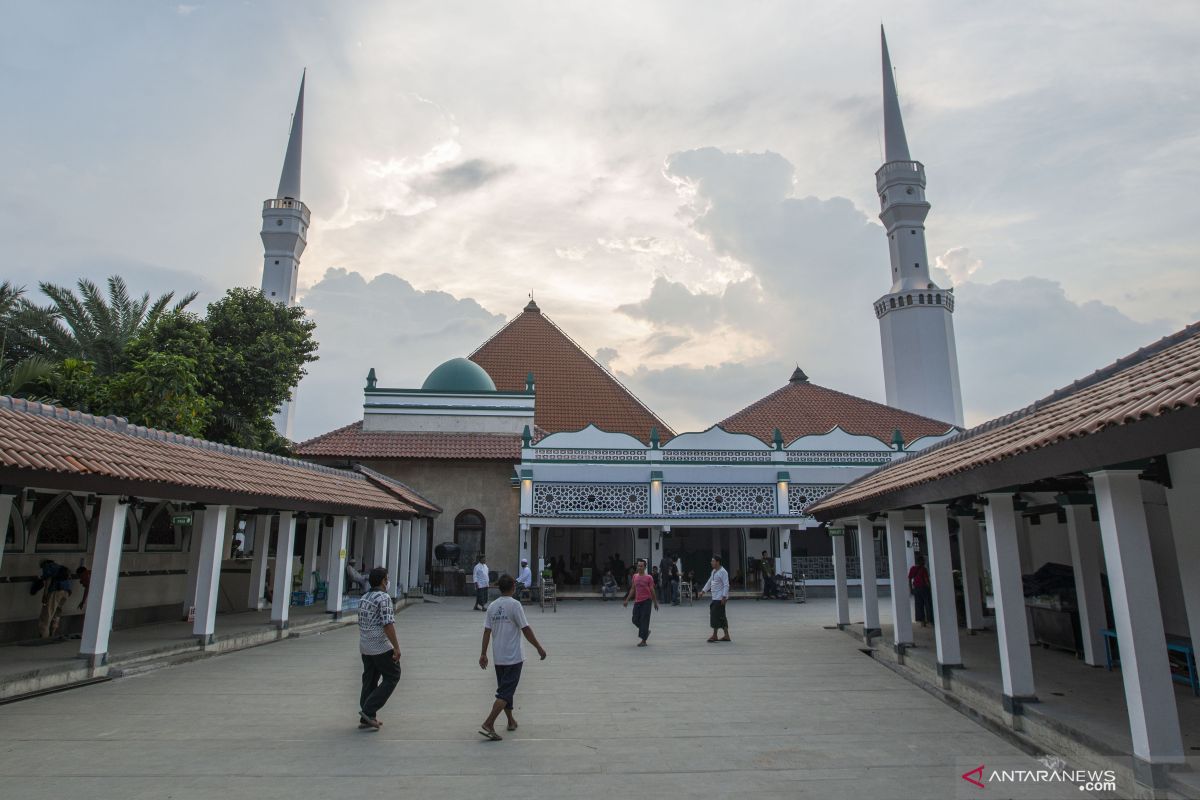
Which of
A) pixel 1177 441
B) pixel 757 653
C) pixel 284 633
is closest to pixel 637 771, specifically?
pixel 1177 441

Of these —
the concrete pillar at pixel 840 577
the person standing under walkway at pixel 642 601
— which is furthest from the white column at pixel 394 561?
the concrete pillar at pixel 840 577

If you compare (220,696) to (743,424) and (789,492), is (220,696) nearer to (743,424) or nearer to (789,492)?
(789,492)

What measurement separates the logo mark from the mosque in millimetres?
14804

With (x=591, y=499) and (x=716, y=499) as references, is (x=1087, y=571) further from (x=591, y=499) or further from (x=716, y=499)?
(x=591, y=499)

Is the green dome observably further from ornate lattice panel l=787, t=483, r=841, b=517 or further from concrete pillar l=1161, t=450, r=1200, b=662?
concrete pillar l=1161, t=450, r=1200, b=662

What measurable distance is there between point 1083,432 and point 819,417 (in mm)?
24081

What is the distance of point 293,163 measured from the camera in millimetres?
35375

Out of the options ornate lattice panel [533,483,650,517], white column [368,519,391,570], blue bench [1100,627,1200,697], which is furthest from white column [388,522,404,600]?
blue bench [1100,627,1200,697]

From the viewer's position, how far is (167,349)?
56.4 ft

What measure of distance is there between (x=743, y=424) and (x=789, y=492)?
6562mm

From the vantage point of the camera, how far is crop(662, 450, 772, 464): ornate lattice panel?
2122 cm

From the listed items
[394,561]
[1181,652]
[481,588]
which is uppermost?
[394,561]

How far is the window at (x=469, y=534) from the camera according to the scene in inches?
896

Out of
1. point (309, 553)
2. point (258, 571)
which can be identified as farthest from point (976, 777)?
point (309, 553)
